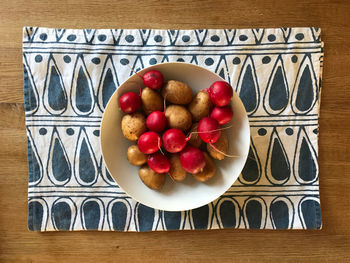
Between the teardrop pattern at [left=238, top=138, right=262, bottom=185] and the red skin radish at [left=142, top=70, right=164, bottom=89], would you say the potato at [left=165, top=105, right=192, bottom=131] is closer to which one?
the red skin radish at [left=142, top=70, right=164, bottom=89]

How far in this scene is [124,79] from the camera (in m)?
0.87

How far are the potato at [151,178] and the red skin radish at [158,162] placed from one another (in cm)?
2

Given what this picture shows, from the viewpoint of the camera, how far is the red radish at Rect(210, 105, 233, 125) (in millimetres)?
717

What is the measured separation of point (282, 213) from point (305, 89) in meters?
0.36

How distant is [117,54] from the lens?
0.87 meters

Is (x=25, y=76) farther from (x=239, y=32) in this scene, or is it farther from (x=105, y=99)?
(x=239, y=32)

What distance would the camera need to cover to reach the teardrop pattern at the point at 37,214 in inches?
34.5

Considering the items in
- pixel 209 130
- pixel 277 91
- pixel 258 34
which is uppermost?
pixel 258 34

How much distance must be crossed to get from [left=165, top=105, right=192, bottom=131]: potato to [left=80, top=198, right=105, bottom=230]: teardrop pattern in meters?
0.33

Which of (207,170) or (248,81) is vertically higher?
(248,81)

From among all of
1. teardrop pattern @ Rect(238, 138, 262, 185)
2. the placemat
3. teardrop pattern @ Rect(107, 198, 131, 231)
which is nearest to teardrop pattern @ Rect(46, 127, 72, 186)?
the placemat

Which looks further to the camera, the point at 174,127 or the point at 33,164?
the point at 33,164

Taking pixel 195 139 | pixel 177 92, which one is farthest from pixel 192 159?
pixel 177 92

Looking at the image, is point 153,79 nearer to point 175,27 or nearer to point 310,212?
point 175,27
